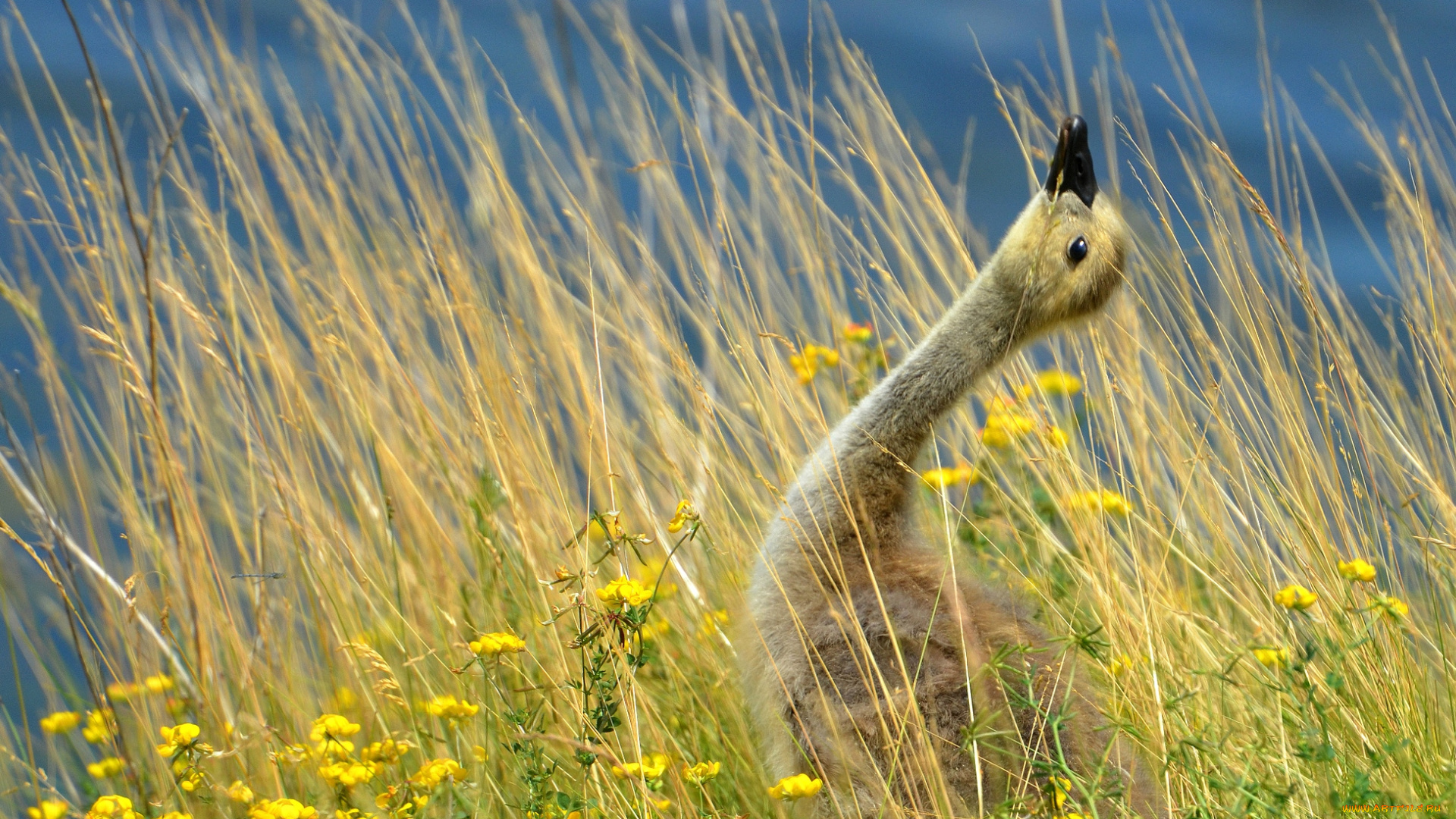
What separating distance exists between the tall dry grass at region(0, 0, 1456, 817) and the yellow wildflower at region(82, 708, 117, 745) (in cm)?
10

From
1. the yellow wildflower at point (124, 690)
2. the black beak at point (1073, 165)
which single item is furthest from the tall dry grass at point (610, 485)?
the black beak at point (1073, 165)

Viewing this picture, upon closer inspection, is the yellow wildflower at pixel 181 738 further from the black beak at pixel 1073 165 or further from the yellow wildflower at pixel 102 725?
the black beak at pixel 1073 165

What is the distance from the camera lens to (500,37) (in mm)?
6602

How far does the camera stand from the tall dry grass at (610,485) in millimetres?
2322

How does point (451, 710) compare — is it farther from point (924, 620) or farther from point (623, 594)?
point (924, 620)

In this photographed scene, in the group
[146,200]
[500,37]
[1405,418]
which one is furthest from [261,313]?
[500,37]

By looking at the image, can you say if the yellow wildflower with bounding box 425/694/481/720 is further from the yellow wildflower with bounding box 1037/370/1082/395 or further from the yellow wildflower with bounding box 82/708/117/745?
the yellow wildflower with bounding box 1037/370/1082/395

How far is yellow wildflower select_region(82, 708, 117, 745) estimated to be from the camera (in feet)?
7.59

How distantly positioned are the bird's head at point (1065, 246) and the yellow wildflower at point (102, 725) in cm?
201

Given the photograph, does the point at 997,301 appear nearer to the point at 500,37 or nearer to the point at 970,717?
the point at 970,717

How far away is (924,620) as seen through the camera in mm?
2381

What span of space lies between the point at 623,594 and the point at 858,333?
1.67m

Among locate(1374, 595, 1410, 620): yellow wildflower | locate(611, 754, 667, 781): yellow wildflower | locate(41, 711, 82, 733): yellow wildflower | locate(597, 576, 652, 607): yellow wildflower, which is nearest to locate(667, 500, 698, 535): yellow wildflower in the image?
locate(597, 576, 652, 607): yellow wildflower

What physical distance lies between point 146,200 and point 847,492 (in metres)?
2.84
